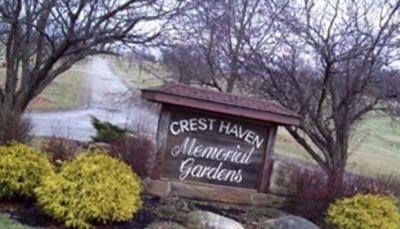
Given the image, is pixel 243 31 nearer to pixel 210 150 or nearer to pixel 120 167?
pixel 210 150

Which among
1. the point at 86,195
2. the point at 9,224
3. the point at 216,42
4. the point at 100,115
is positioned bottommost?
the point at 9,224

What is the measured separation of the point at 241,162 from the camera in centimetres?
908

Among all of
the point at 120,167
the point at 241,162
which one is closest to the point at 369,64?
the point at 241,162

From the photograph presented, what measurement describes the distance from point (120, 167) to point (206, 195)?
2.03 meters

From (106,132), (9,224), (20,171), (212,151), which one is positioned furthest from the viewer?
(106,132)

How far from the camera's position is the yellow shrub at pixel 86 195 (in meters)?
6.57

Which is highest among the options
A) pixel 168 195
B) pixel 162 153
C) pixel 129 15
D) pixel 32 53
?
pixel 129 15

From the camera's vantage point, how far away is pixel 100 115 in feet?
92.2

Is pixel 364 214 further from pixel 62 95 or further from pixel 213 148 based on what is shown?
pixel 62 95

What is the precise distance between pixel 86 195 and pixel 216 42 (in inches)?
361

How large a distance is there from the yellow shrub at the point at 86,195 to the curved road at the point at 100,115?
5352mm

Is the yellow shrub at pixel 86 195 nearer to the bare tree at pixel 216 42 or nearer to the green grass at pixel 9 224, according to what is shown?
the green grass at pixel 9 224

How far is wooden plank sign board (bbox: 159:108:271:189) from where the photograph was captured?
28.5 feet

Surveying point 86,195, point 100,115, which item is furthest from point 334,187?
point 100,115
